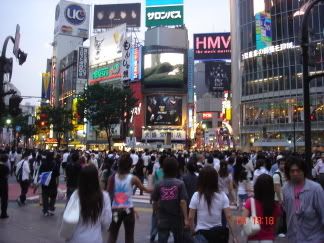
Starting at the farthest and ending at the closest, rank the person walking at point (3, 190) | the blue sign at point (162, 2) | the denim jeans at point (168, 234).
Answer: the blue sign at point (162, 2)
the person walking at point (3, 190)
the denim jeans at point (168, 234)

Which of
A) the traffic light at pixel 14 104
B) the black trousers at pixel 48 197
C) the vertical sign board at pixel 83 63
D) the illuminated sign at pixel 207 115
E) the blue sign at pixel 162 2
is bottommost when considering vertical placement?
the black trousers at pixel 48 197

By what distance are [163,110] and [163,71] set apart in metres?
6.97

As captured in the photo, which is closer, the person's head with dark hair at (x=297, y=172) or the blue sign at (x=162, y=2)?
the person's head with dark hair at (x=297, y=172)

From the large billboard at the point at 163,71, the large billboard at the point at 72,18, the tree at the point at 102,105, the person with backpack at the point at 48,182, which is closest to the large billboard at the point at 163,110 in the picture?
the large billboard at the point at 163,71

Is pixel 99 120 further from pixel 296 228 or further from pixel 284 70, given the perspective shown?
pixel 296 228

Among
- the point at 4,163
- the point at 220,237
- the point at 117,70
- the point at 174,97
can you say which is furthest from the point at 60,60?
the point at 220,237

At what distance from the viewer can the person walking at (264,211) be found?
4.55m

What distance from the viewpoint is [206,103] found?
92.9 m

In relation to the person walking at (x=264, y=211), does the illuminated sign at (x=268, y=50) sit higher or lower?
higher

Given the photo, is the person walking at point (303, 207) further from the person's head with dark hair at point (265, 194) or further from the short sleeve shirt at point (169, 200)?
the short sleeve shirt at point (169, 200)

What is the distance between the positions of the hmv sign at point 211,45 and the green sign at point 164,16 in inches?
202

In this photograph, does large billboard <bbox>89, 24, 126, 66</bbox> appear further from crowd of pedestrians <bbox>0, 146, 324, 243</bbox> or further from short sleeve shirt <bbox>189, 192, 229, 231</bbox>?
short sleeve shirt <bbox>189, 192, 229, 231</bbox>

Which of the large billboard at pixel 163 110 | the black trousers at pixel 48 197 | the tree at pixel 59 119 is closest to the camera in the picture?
the black trousers at pixel 48 197

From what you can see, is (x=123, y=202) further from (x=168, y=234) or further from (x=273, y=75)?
(x=273, y=75)
